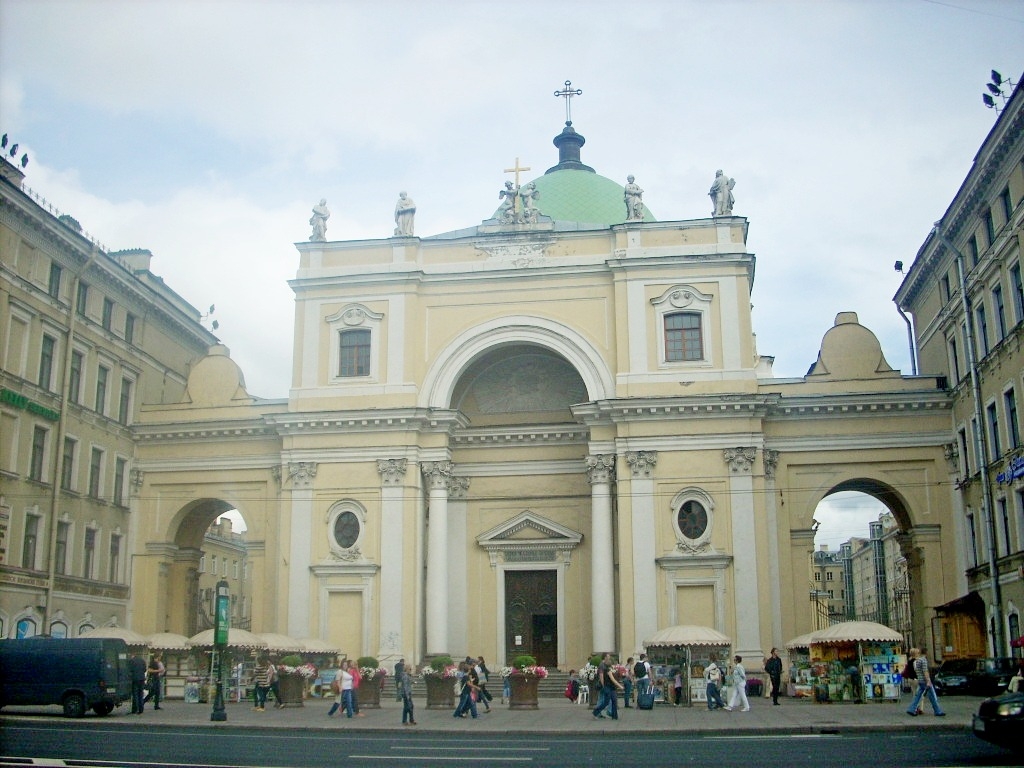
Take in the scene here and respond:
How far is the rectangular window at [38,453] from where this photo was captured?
35250 millimetres

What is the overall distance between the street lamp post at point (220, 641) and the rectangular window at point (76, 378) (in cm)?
1337

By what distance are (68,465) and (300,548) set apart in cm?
811

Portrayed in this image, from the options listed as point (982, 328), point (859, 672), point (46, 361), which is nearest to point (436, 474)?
point (46, 361)

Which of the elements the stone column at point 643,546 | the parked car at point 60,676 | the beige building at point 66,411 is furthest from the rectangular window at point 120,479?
the stone column at point 643,546

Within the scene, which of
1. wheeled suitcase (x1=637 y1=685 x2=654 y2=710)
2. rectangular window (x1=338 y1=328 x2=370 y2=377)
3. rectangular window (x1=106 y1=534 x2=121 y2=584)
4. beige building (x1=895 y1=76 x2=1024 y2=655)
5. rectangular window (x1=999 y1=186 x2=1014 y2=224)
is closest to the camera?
wheeled suitcase (x1=637 y1=685 x2=654 y2=710)

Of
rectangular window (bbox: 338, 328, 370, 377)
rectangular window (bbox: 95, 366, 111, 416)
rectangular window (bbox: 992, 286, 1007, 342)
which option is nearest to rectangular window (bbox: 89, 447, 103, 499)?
rectangular window (bbox: 95, 366, 111, 416)

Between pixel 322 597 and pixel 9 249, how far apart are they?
14.5m

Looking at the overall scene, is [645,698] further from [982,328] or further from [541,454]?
[982,328]

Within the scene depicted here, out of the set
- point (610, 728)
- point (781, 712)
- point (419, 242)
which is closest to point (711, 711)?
point (781, 712)

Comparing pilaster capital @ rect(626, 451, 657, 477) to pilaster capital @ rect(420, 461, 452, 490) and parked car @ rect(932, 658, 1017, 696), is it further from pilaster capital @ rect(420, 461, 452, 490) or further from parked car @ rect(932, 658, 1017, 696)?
parked car @ rect(932, 658, 1017, 696)

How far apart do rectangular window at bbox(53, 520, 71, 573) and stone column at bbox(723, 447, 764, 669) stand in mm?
21512

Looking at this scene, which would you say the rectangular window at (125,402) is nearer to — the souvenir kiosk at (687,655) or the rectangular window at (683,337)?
the rectangular window at (683,337)

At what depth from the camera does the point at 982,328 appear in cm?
3375

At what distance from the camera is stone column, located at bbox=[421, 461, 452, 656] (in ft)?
121
